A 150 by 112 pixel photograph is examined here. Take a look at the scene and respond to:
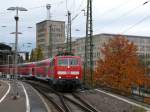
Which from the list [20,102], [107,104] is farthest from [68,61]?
[107,104]

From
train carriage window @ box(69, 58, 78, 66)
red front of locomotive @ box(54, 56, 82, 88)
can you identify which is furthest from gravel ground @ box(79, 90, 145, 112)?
train carriage window @ box(69, 58, 78, 66)

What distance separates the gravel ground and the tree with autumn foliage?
85.8 ft

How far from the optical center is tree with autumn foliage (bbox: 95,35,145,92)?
5762 centimetres

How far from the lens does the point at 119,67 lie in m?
58.3

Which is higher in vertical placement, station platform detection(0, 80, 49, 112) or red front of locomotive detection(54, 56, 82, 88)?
red front of locomotive detection(54, 56, 82, 88)

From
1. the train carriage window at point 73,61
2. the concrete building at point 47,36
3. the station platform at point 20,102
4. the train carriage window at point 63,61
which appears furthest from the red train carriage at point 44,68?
the concrete building at point 47,36

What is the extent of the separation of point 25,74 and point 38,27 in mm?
40999

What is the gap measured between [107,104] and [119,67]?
33.9 metres

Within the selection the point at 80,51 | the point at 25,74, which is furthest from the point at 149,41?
the point at 25,74

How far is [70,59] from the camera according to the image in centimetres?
3659

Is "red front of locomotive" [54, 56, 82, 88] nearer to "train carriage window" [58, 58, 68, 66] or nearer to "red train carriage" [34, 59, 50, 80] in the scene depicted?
"train carriage window" [58, 58, 68, 66]

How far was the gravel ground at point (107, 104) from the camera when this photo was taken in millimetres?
21694

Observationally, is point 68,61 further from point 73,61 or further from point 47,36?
point 47,36

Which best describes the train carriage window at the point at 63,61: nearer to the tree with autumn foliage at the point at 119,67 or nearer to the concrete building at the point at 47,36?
the tree with autumn foliage at the point at 119,67
